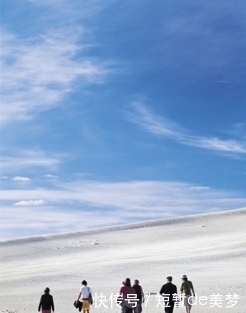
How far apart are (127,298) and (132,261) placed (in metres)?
21.8

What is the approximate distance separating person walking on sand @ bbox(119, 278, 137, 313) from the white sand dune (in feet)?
14.2

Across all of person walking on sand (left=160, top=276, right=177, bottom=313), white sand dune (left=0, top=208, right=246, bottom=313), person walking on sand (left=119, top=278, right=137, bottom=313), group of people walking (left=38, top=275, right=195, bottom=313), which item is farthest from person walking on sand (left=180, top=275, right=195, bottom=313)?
white sand dune (left=0, top=208, right=246, bottom=313)

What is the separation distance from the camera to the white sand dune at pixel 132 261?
24438mm

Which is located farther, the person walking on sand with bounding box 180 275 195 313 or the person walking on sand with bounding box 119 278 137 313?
the person walking on sand with bounding box 180 275 195 313

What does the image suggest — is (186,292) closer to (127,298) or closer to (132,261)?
(127,298)

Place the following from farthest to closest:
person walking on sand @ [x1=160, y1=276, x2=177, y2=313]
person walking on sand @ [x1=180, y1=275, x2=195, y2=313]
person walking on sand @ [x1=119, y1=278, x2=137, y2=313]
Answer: person walking on sand @ [x1=180, y1=275, x2=195, y2=313] < person walking on sand @ [x1=160, y1=276, x2=177, y2=313] < person walking on sand @ [x1=119, y1=278, x2=137, y2=313]

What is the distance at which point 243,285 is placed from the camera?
25703 millimetres

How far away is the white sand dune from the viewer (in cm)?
2444

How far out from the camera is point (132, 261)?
37438 mm

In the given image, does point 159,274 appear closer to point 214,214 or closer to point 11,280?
point 11,280

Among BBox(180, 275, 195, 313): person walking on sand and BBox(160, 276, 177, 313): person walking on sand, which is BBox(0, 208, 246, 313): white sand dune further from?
BBox(160, 276, 177, 313): person walking on sand

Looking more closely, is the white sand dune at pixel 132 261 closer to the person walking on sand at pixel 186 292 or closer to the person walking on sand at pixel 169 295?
the person walking on sand at pixel 186 292

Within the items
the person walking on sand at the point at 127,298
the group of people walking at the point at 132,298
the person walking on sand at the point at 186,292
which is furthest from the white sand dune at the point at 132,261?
the person walking on sand at the point at 127,298

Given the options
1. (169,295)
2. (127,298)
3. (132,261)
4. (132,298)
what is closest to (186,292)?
(169,295)
